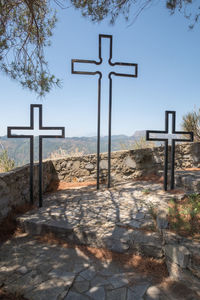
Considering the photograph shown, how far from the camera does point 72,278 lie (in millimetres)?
1927

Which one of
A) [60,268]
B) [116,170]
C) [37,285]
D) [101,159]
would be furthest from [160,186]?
[37,285]

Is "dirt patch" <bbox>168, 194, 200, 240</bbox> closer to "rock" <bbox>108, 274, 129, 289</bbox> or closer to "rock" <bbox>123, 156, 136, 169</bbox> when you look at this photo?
"rock" <bbox>108, 274, 129, 289</bbox>

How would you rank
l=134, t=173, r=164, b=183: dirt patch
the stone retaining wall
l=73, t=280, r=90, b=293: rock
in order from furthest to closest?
the stone retaining wall → l=134, t=173, r=164, b=183: dirt patch → l=73, t=280, r=90, b=293: rock

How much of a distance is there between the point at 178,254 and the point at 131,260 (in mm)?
564

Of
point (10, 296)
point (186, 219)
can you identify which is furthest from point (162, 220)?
point (10, 296)

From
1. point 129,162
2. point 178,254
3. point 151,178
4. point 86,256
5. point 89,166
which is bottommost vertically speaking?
point 86,256

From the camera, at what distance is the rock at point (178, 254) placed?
183 cm

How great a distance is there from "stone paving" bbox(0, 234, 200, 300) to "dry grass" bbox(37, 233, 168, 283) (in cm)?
6

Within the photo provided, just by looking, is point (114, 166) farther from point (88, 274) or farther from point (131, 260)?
point (88, 274)

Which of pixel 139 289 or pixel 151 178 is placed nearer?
pixel 139 289

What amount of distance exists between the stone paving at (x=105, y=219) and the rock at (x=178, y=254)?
18 centimetres

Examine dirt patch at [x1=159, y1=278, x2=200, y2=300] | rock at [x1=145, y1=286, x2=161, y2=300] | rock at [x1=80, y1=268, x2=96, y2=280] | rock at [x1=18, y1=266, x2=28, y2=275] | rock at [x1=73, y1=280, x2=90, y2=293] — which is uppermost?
dirt patch at [x1=159, y1=278, x2=200, y2=300]

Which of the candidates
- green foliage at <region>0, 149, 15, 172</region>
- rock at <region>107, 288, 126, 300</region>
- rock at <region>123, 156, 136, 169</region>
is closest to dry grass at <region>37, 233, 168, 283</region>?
rock at <region>107, 288, 126, 300</region>

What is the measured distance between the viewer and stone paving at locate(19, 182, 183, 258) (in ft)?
7.78
